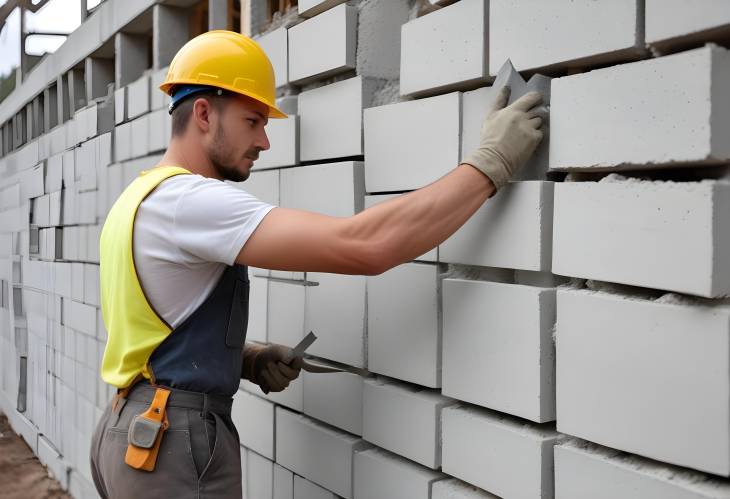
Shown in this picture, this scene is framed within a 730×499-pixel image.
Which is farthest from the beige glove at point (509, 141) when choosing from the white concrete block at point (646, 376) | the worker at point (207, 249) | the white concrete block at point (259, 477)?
the white concrete block at point (259, 477)

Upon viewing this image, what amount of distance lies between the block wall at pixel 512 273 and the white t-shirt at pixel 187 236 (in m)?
0.59

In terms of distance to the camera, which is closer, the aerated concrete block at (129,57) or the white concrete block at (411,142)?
the white concrete block at (411,142)

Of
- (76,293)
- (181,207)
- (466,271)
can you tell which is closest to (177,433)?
(181,207)

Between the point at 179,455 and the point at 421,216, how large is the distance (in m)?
1.03

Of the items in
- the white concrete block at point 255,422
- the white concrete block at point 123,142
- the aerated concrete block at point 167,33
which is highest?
the aerated concrete block at point 167,33

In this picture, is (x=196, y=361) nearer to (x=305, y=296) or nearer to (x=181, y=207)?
(x=181, y=207)

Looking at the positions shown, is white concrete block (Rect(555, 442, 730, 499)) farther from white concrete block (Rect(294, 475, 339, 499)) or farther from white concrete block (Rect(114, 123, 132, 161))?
white concrete block (Rect(114, 123, 132, 161))

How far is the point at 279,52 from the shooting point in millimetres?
2932

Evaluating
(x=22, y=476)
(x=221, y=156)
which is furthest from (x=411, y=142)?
(x=22, y=476)

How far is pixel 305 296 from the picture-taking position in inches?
108

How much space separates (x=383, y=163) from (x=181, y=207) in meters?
0.71

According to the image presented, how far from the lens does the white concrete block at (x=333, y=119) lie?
8.04ft

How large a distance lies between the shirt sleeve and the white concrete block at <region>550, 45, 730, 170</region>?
803 mm

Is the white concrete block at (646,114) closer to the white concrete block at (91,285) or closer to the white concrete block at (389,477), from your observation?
the white concrete block at (389,477)
